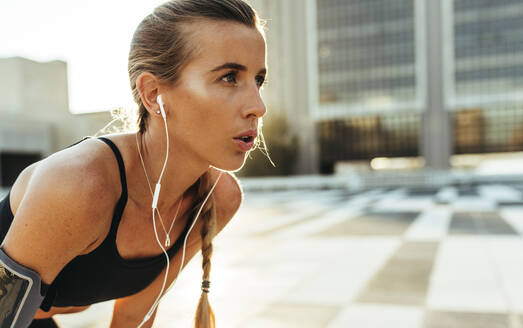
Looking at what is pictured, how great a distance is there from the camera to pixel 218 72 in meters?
1.20

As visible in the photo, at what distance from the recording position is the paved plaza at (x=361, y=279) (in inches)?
120

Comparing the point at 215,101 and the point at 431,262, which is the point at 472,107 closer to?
the point at 431,262

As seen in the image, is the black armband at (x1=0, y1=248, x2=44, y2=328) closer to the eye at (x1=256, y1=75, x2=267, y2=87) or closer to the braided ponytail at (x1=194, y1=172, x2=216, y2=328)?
the braided ponytail at (x1=194, y1=172, x2=216, y2=328)

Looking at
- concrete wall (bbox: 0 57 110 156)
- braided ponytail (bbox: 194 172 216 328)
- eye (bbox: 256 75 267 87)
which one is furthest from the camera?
concrete wall (bbox: 0 57 110 156)

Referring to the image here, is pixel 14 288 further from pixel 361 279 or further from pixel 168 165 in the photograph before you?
pixel 361 279

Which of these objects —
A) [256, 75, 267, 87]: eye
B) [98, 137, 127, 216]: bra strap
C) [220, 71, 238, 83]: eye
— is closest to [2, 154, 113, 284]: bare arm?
[98, 137, 127, 216]: bra strap

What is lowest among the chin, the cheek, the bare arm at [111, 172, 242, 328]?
the bare arm at [111, 172, 242, 328]

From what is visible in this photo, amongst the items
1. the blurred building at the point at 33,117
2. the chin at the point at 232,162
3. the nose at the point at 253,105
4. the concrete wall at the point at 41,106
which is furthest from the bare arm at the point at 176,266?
the concrete wall at the point at 41,106

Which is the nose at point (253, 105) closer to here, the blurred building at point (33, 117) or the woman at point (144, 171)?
the woman at point (144, 171)

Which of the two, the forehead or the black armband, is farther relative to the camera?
the forehead

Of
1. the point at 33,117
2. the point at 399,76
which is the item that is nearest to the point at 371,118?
the point at 399,76

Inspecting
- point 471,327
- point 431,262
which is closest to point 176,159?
point 471,327

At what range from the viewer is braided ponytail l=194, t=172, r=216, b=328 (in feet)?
5.12

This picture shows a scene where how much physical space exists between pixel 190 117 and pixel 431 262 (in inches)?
159
